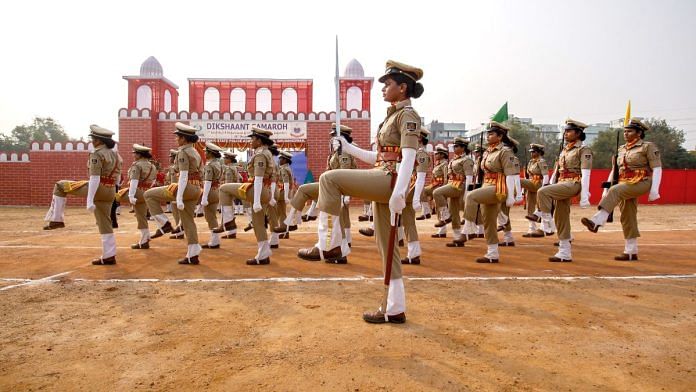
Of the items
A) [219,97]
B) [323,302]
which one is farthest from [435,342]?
[219,97]

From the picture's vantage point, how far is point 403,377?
2779mm

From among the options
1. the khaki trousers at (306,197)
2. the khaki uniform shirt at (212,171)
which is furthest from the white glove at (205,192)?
the khaki trousers at (306,197)

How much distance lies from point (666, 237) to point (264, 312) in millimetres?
11000

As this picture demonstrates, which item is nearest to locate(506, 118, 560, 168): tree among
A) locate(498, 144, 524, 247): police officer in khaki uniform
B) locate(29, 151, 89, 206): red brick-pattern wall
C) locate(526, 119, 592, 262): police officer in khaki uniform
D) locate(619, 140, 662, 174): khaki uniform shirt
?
locate(498, 144, 524, 247): police officer in khaki uniform

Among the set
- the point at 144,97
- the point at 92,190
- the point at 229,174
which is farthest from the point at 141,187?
the point at 144,97

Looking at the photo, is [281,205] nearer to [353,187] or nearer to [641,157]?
[353,187]

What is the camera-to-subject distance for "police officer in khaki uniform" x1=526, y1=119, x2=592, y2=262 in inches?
290

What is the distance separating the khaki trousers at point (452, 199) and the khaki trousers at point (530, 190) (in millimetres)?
2283

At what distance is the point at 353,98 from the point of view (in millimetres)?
24844

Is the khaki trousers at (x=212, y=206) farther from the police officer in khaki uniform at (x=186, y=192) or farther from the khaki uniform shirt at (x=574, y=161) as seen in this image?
the khaki uniform shirt at (x=574, y=161)

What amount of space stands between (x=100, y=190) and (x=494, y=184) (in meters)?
Answer: 6.50

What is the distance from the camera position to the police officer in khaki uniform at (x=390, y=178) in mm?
3809

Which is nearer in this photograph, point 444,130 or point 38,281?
point 38,281

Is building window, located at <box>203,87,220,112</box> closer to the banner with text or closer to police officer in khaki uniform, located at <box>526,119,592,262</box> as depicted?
the banner with text
